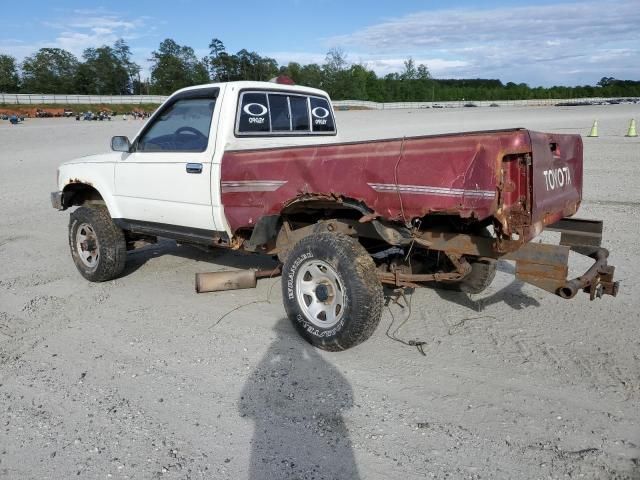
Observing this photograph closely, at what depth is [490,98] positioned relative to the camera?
114625mm

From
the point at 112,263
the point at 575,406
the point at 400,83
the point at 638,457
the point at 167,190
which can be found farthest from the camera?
the point at 400,83

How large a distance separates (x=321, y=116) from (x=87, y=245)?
115 inches

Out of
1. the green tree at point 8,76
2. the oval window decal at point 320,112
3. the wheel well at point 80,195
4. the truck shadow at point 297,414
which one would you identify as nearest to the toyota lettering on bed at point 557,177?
the truck shadow at point 297,414

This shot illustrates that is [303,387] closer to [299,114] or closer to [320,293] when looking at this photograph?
[320,293]

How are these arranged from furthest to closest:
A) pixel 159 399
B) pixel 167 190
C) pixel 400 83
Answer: pixel 400 83, pixel 167 190, pixel 159 399

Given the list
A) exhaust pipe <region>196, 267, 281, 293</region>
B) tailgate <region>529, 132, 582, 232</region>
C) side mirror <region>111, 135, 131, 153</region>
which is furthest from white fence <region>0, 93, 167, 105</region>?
tailgate <region>529, 132, 582, 232</region>

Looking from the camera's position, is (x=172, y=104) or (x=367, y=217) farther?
(x=172, y=104)

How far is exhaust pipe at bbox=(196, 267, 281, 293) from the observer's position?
5.12 metres

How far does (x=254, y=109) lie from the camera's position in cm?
508

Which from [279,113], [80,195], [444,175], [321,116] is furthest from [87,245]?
[444,175]

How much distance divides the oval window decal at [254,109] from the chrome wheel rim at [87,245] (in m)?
2.25

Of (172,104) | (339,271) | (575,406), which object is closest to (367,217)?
(339,271)

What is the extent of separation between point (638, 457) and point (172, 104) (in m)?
4.65

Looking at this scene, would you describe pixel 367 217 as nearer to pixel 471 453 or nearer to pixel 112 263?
pixel 471 453
